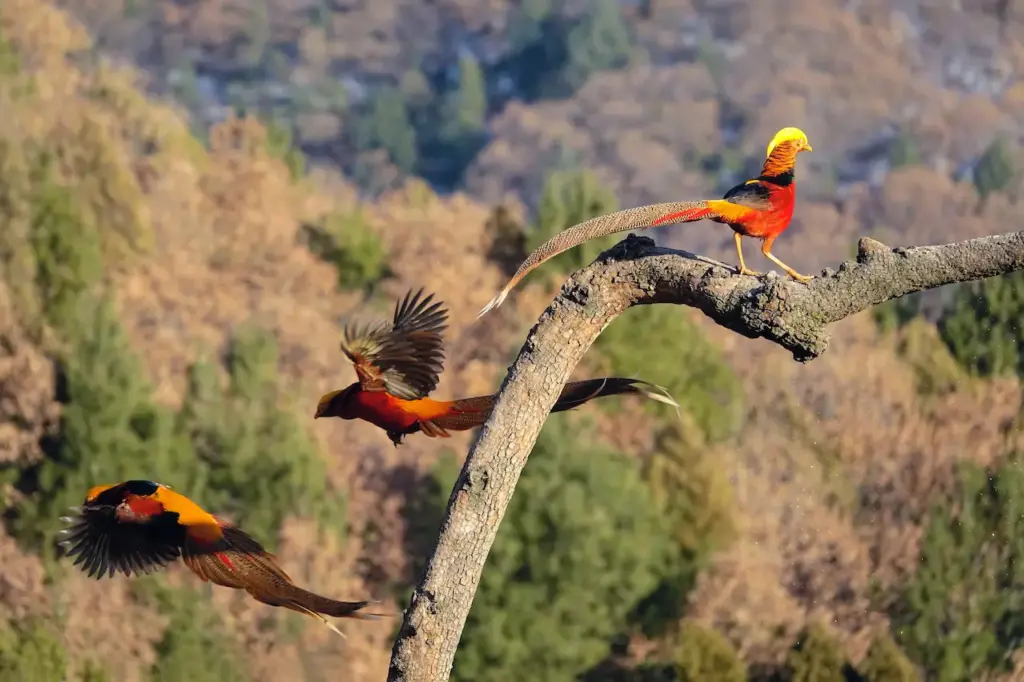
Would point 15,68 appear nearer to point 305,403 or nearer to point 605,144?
point 305,403

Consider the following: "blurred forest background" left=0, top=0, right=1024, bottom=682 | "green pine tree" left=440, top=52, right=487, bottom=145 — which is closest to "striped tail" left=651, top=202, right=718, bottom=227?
"blurred forest background" left=0, top=0, right=1024, bottom=682

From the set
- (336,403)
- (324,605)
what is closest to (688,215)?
(336,403)

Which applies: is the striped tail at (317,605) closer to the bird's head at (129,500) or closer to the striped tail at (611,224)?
the bird's head at (129,500)

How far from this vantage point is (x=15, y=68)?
17078 millimetres

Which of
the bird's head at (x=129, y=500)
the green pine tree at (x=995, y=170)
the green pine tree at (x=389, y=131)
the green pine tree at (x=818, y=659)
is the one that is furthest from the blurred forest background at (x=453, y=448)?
the green pine tree at (x=389, y=131)

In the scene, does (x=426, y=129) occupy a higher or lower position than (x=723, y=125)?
higher

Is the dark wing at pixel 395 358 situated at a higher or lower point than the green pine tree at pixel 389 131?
lower

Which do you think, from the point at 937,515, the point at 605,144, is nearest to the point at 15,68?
the point at 937,515

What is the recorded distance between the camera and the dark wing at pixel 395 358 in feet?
10.8

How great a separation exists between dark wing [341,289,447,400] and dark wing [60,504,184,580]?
601mm

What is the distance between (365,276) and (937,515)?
25.6 feet

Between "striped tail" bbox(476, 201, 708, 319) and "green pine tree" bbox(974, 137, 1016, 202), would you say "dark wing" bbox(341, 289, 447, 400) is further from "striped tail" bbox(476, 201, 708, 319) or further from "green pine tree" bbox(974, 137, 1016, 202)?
"green pine tree" bbox(974, 137, 1016, 202)

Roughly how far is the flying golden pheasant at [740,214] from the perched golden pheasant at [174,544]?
0.76m

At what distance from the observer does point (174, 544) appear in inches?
133
